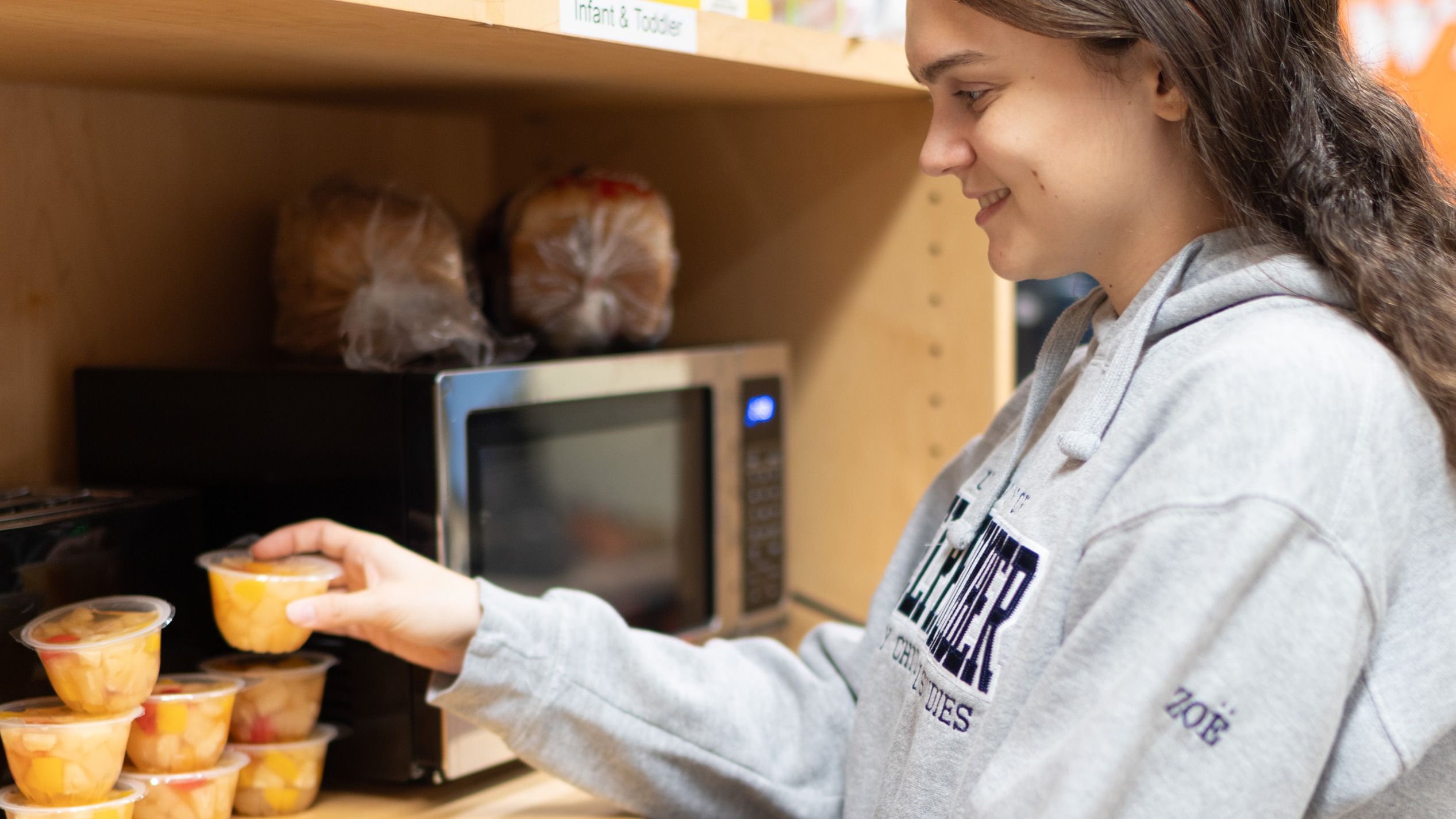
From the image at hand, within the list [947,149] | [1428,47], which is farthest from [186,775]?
[1428,47]

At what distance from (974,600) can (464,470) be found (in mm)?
449

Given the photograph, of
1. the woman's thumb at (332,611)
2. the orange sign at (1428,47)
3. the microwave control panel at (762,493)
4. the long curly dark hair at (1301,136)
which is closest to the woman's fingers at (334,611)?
the woman's thumb at (332,611)

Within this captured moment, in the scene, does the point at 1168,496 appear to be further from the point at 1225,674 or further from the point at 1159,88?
the point at 1159,88

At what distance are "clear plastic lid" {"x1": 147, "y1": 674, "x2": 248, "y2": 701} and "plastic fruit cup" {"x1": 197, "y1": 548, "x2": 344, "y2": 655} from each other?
3 cm

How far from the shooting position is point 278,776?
3.13 feet

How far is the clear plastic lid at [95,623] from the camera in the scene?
781 mm

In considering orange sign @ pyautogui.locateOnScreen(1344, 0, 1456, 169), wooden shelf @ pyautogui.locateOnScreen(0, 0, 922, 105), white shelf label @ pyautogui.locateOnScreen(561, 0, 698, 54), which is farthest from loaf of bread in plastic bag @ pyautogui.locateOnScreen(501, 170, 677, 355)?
orange sign @ pyautogui.locateOnScreen(1344, 0, 1456, 169)

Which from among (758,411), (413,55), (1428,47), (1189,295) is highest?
(1428,47)

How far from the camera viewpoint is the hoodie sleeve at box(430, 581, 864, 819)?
928 mm

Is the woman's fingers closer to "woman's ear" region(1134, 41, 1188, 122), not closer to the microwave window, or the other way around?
the microwave window

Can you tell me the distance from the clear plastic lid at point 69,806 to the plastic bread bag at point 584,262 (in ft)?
1.82

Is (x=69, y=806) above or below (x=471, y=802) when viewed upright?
above

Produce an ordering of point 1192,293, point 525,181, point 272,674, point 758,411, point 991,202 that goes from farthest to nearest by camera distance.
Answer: point 525,181 < point 758,411 < point 272,674 < point 991,202 < point 1192,293

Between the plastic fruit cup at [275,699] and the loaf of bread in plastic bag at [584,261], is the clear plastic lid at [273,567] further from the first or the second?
the loaf of bread in plastic bag at [584,261]
